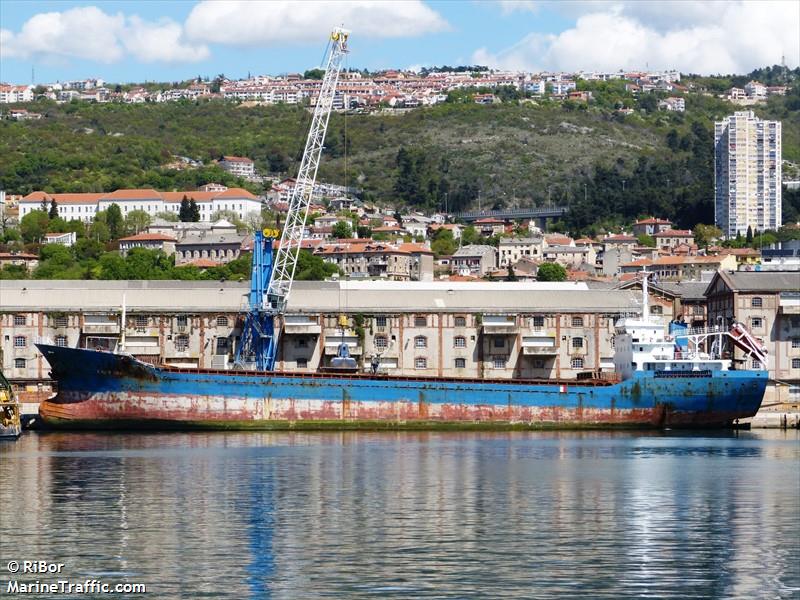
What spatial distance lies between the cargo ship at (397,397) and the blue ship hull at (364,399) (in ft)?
0.16

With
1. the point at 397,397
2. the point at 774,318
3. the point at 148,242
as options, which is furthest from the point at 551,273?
the point at 397,397

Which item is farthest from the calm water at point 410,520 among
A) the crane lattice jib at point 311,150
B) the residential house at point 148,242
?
the residential house at point 148,242

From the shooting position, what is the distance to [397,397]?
8075 cm

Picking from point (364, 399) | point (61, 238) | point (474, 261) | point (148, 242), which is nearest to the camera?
point (364, 399)

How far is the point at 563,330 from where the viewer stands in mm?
90938

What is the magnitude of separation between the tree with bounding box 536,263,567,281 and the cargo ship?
83.7 metres

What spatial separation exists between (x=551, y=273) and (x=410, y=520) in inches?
4999

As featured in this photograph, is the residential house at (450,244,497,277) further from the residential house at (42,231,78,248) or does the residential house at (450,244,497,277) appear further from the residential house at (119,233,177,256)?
the residential house at (42,231,78,248)

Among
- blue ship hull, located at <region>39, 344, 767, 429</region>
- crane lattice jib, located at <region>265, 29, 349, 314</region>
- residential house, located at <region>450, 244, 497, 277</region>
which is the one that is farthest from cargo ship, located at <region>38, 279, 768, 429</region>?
residential house, located at <region>450, 244, 497, 277</region>

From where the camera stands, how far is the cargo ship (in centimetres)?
7869

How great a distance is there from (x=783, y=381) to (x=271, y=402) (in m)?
31.1

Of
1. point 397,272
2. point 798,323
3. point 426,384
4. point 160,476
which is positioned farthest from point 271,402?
point 397,272

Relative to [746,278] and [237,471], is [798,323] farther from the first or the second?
[237,471]

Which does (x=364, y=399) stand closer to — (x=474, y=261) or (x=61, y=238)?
(x=474, y=261)
